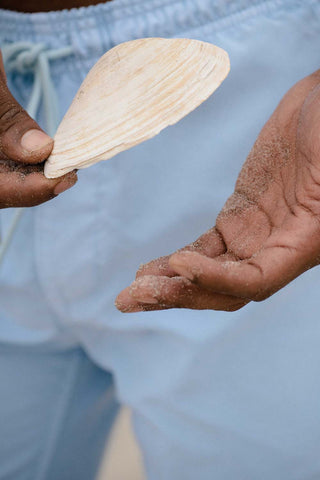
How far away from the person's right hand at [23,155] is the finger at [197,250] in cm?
15

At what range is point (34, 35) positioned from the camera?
2.64 ft

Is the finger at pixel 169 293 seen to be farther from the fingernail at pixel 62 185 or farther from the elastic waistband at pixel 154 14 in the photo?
the elastic waistband at pixel 154 14

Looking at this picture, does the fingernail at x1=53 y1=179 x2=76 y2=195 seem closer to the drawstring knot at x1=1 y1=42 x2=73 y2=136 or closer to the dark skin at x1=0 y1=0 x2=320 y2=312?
the dark skin at x1=0 y1=0 x2=320 y2=312

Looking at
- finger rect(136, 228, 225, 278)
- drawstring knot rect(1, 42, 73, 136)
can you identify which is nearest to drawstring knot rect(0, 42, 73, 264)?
drawstring knot rect(1, 42, 73, 136)

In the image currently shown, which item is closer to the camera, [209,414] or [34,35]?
[34,35]

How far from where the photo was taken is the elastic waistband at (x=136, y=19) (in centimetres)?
73

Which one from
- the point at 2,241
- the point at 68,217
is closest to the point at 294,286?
the point at 68,217

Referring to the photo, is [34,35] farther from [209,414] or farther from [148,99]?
[209,414]

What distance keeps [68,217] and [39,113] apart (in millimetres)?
177

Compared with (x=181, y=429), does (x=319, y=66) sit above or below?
above

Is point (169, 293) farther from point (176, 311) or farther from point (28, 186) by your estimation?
point (176, 311)

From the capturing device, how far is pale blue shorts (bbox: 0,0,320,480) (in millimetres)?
752

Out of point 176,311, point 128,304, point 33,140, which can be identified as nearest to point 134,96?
point 33,140

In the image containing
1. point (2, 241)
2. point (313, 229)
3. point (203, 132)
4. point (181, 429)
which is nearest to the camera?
point (313, 229)
